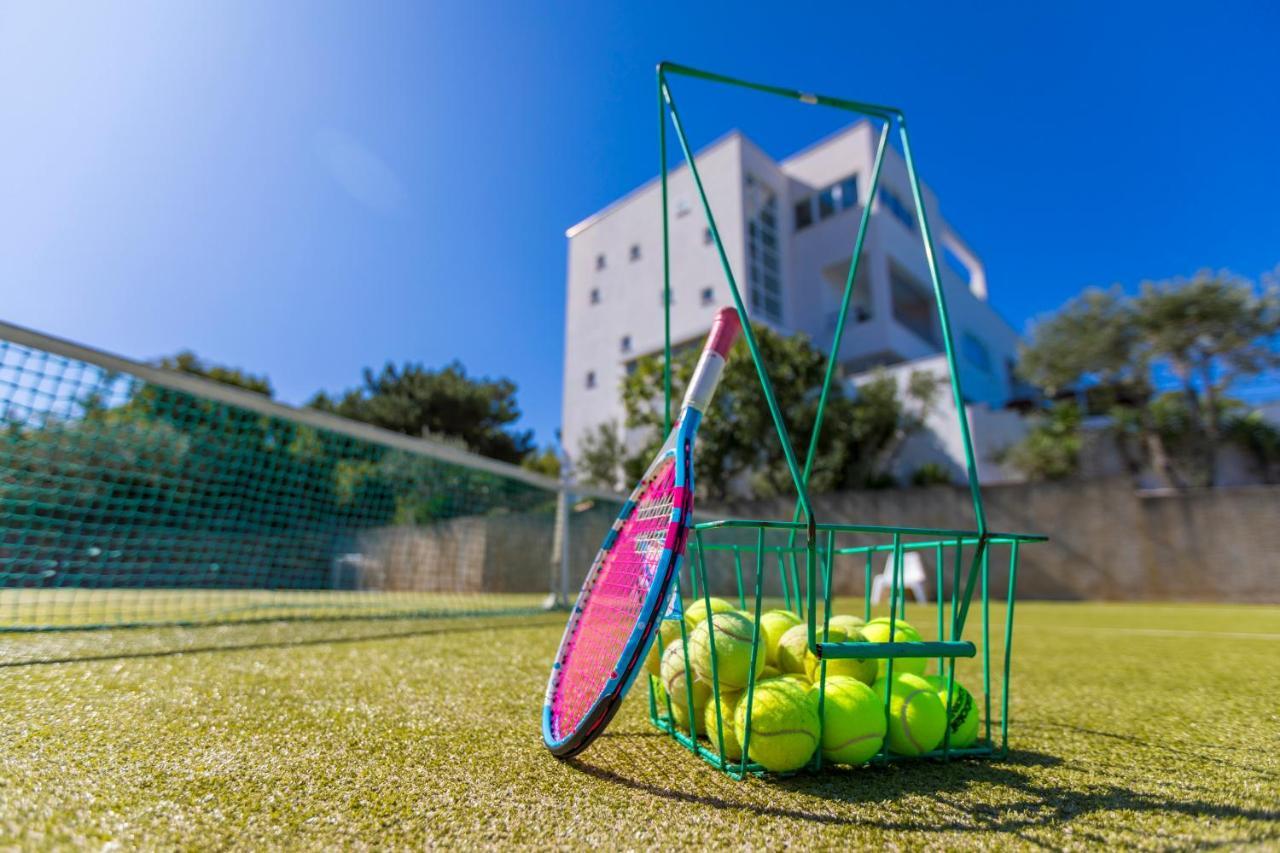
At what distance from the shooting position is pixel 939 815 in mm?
1199

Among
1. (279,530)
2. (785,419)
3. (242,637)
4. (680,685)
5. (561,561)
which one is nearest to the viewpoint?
(680,685)

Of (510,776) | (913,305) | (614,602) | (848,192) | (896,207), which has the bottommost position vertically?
(510,776)

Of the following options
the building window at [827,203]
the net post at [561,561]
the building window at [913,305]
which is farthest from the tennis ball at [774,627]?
the building window at [827,203]

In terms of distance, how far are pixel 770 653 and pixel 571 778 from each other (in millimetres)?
577

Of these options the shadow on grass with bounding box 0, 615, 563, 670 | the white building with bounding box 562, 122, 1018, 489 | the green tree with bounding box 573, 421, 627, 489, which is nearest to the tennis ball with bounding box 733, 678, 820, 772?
the shadow on grass with bounding box 0, 615, 563, 670

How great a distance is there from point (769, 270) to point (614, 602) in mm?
21171

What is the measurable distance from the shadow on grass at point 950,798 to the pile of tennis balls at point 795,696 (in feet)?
0.21

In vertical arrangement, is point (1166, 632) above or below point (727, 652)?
below

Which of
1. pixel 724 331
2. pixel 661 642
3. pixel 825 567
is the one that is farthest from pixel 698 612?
pixel 724 331

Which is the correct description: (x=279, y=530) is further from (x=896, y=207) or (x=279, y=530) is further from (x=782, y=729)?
(x=896, y=207)

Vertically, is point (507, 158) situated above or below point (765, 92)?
above

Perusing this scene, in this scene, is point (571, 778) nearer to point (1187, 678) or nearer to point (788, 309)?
point (1187, 678)

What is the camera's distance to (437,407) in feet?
84.5

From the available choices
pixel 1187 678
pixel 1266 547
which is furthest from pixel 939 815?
pixel 1266 547
